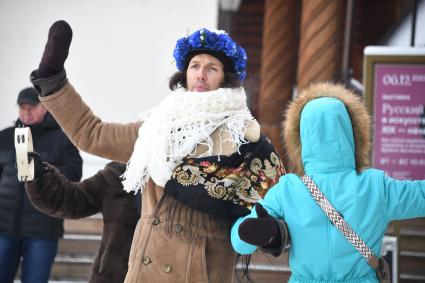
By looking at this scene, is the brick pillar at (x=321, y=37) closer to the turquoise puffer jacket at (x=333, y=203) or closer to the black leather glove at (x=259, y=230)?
the turquoise puffer jacket at (x=333, y=203)

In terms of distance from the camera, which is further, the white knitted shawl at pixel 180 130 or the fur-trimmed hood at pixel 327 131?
the white knitted shawl at pixel 180 130

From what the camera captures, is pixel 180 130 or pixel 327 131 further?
pixel 180 130

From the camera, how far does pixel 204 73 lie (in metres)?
2.65

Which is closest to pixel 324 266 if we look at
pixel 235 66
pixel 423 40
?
pixel 235 66

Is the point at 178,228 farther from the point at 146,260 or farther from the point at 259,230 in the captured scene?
the point at 259,230

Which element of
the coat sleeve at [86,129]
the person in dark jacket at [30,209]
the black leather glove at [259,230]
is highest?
the coat sleeve at [86,129]

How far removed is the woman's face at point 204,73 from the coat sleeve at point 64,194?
0.64 m

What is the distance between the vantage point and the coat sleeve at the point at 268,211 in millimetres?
2250

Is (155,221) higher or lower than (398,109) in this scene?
lower

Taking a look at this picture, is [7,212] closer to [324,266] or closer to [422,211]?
[324,266]

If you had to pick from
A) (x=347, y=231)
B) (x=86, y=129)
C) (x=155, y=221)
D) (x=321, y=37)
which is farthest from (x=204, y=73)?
(x=321, y=37)

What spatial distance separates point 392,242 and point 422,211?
103 inches

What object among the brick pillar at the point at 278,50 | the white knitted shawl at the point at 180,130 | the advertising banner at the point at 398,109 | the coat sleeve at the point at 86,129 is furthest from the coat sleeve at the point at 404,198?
the brick pillar at the point at 278,50

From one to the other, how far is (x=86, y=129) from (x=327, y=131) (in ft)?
3.09
